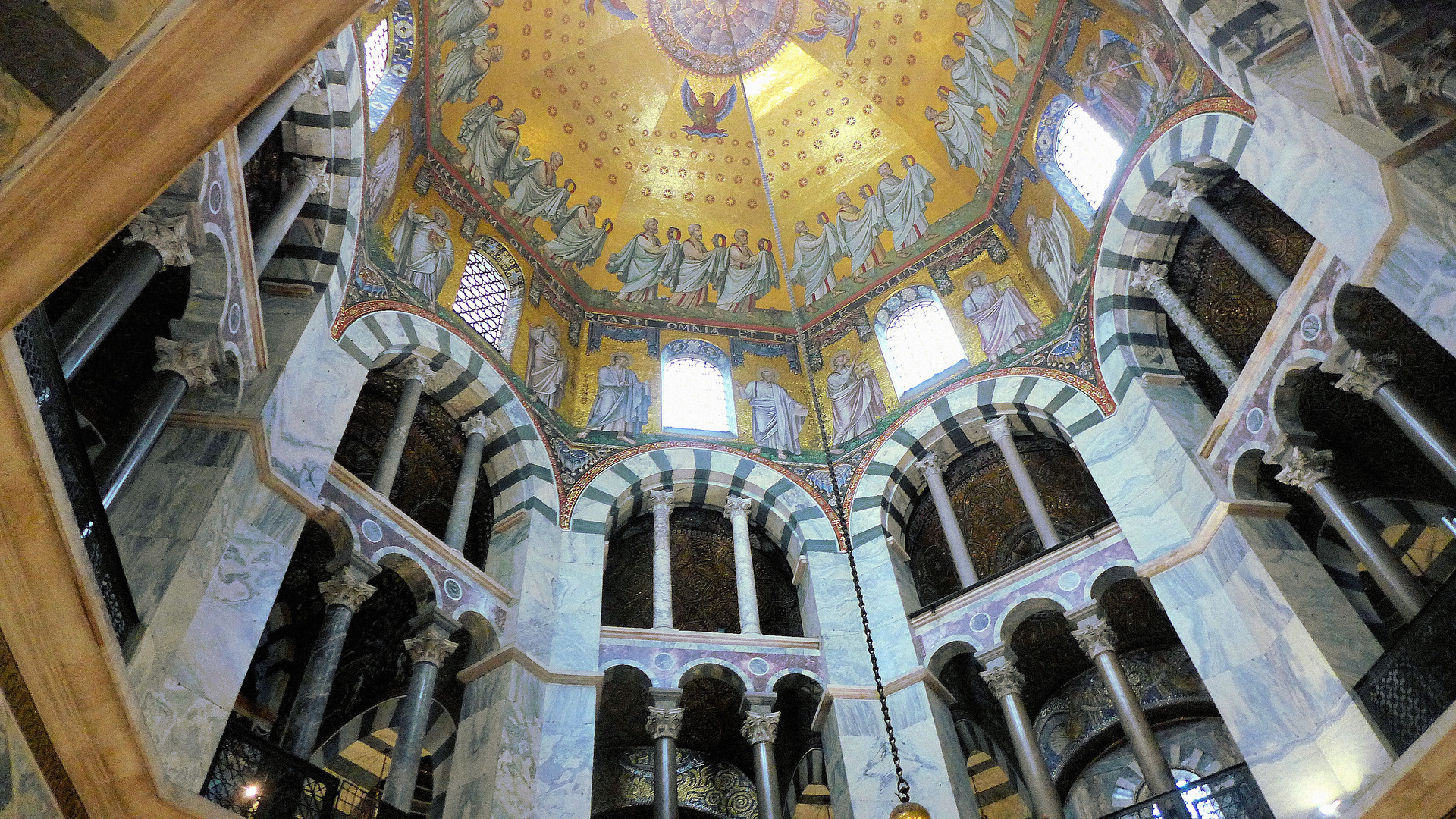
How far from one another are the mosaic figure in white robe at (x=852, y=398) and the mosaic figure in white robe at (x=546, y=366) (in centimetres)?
393

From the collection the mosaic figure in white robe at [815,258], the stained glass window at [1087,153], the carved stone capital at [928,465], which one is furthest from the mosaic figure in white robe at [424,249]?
the stained glass window at [1087,153]

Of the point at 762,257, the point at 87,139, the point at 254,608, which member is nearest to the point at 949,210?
the point at 762,257

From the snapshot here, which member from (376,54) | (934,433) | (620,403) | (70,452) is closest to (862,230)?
(934,433)

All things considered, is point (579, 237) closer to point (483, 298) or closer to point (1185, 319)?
point (483, 298)

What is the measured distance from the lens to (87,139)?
12.3ft

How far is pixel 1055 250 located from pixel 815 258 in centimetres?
430

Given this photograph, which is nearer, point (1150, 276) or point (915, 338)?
point (1150, 276)

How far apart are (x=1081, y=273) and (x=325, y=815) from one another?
400 inches

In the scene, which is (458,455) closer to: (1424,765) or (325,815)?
(325,815)

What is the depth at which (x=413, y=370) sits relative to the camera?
36.9 ft

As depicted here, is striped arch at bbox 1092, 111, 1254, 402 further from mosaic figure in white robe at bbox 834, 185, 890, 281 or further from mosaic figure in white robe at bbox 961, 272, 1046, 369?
mosaic figure in white robe at bbox 834, 185, 890, 281

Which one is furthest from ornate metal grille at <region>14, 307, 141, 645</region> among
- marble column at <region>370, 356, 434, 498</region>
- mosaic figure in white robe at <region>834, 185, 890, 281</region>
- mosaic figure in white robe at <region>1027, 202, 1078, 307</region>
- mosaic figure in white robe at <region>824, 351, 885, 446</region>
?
mosaic figure in white robe at <region>834, 185, 890, 281</region>

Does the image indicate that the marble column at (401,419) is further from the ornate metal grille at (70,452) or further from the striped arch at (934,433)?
the striped arch at (934,433)

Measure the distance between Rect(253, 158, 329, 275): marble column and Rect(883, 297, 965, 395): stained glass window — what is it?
8.11 m
